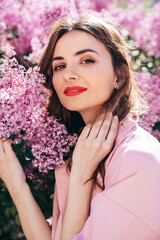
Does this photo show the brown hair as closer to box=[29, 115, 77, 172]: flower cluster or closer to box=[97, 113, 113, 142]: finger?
box=[97, 113, 113, 142]: finger

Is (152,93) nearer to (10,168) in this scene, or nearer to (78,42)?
(78,42)

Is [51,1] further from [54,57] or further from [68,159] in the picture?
[68,159]

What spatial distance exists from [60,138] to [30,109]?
0.23m

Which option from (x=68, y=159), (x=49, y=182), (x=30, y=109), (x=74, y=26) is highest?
(x=74, y=26)

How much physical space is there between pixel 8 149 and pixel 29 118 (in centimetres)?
21

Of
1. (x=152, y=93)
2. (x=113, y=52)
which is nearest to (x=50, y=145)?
(x=113, y=52)

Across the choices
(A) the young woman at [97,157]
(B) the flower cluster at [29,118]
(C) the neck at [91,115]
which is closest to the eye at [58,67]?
(A) the young woman at [97,157]

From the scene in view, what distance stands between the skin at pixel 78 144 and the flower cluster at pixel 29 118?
0.10 metres

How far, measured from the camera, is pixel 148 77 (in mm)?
2213

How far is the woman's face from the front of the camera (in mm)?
1511

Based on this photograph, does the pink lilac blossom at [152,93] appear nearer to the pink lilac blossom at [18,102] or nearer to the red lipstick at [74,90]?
the red lipstick at [74,90]

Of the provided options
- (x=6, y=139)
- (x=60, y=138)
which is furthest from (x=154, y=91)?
(x=6, y=139)

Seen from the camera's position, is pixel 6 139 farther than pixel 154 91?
No

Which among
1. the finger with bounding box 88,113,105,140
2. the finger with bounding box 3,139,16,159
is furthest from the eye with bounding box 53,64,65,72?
the finger with bounding box 3,139,16,159
